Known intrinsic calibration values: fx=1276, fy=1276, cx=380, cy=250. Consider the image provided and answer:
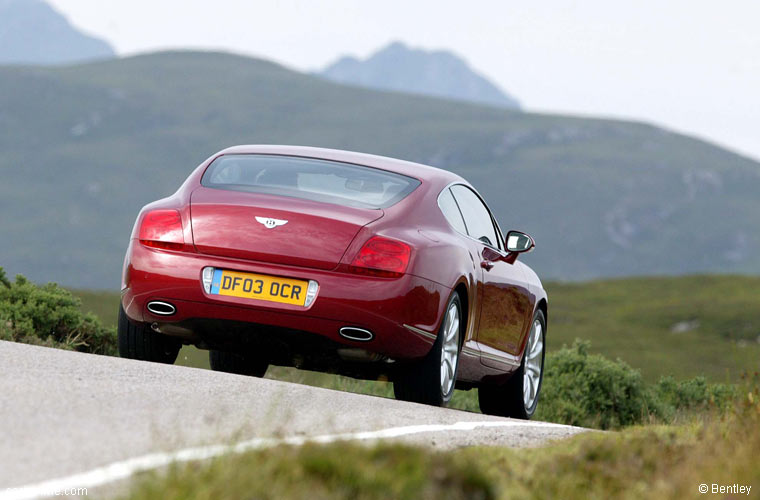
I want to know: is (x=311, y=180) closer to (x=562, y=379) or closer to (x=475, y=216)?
(x=475, y=216)

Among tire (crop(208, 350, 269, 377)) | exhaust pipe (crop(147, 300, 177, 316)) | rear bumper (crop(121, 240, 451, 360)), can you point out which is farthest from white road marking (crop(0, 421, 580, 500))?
tire (crop(208, 350, 269, 377))

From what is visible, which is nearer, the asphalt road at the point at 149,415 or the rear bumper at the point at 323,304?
the asphalt road at the point at 149,415

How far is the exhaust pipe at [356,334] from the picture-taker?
27.5 feet

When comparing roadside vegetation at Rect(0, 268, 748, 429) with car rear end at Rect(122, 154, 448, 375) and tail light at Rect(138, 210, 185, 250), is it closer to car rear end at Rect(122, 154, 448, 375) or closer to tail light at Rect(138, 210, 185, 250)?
car rear end at Rect(122, 154, 448, 375)

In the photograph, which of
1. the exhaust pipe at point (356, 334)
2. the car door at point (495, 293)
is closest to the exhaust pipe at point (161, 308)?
the exhaust pipe at point (356, 334)

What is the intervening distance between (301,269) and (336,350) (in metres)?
0.61

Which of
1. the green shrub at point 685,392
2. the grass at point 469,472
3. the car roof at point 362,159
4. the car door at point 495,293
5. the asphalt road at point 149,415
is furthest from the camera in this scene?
the green shrub at point 685,392

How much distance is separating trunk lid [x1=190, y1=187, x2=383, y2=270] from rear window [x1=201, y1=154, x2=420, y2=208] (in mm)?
228

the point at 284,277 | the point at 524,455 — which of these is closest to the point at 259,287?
the point at 284,277

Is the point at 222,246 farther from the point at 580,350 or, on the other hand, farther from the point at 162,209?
the point at 580,350

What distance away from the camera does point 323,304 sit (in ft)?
27.2

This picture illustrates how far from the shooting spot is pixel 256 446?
499 centimetres

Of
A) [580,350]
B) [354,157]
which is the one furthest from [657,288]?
[354,157]

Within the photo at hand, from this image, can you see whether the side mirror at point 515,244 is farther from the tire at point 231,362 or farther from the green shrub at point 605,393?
the green shrub at point 605,393
